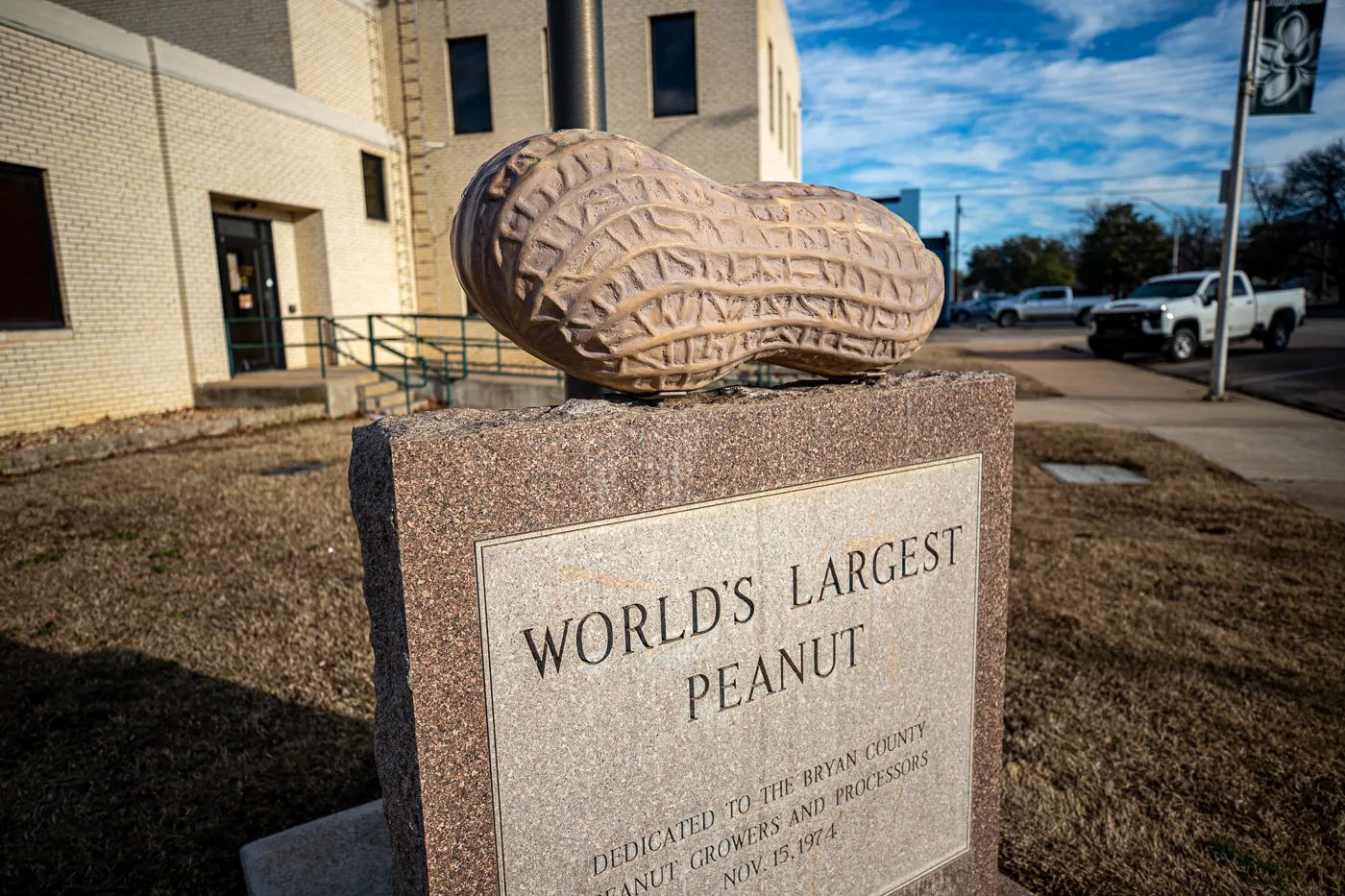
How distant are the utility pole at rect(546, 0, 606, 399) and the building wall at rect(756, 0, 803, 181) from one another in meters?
16.7

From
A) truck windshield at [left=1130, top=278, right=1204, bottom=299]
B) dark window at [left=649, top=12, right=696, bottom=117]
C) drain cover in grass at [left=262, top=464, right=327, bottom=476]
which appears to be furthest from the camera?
truck windshield at [left=1130, top=278, right=1204, bottom=299]

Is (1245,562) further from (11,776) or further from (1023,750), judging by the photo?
(11,776)

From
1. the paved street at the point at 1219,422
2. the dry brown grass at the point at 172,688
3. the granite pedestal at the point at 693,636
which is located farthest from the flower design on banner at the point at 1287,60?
the dry brown grass at the point at 172,688

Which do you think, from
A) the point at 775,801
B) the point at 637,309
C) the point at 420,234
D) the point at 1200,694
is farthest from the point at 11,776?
the point at 420,234

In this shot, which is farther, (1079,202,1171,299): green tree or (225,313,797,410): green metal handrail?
(1079,202,1171,299): green tree

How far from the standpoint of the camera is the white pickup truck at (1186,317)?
63.3 ft

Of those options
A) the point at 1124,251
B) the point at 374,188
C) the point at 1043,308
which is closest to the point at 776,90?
the point at 374,188

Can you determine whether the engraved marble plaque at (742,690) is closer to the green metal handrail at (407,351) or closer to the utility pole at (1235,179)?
the green metal handrail at (407,351)

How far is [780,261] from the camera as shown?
1.97 m

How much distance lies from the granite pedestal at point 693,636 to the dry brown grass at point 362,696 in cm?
96

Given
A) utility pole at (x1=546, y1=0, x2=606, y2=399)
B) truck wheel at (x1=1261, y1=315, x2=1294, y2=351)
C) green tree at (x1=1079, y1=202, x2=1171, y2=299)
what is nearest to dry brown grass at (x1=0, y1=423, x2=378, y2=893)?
utility pole at (x1=546, y1=0, x2=606, y2=399)

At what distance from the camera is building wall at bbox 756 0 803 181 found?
18.6 m

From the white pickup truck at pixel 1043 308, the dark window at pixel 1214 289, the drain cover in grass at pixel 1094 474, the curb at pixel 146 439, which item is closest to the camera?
the drain cover in grass at pixel 1094 474

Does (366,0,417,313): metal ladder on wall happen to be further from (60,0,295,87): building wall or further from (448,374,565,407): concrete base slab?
(448,374,565,407): concrete base slab
